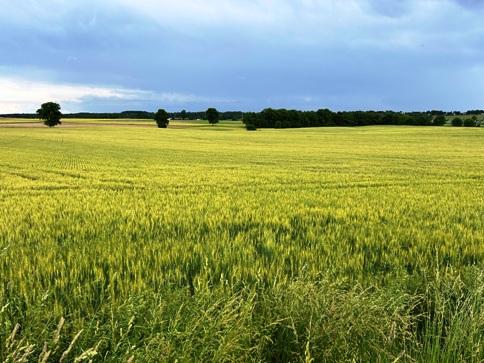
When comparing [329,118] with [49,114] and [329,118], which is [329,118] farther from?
[49,114]

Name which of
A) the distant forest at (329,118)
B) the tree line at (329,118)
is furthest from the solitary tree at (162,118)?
the tree line at (329,118)

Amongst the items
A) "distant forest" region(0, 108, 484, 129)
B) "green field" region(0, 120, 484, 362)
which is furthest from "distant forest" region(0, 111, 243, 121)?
"green field" region(0, 120, 484, 362)

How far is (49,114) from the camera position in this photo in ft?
326

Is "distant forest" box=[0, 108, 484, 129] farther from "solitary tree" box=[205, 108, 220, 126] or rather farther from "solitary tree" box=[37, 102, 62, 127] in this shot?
"solitary tree" box=[37, 102, 62, 127]

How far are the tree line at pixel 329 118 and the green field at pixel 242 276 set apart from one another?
108027 millimetres

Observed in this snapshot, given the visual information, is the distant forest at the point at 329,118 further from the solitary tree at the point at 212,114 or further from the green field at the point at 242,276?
the green field at the point at 242,276

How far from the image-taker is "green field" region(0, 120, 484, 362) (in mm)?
2797

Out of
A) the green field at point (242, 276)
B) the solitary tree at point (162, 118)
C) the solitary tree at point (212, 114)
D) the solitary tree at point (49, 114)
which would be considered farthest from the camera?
the solitary tree at point (212, 114)

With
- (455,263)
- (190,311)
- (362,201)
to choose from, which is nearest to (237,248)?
(190,311)

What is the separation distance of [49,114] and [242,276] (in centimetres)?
11024

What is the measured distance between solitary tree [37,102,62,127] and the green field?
323 ft

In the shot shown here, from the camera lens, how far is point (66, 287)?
3928mm

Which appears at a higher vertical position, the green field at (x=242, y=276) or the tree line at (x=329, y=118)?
the tree line at (x=329, y=118)

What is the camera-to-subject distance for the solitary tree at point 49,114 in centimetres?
9875
